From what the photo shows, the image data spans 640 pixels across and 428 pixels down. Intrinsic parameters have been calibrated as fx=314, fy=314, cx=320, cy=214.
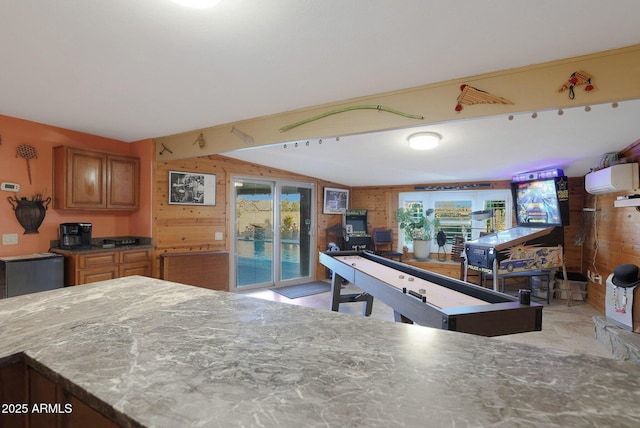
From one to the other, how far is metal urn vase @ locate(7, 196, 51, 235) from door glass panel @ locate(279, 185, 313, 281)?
332 centimetres

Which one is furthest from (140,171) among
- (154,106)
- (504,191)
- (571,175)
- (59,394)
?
(571,175)

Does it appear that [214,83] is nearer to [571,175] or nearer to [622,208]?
[622,208]

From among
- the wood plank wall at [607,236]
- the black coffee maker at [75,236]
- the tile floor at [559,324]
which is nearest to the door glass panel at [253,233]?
the tile floor at [559,324]

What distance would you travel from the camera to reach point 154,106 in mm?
2920

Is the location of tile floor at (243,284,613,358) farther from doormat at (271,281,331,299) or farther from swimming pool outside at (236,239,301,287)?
swimming pool outside at (236,239,301,287)

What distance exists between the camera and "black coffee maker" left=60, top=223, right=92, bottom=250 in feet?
11.8

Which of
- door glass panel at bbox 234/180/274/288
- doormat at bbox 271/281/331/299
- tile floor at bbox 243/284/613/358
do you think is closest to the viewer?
tile floor at bbox 243/284/613/358

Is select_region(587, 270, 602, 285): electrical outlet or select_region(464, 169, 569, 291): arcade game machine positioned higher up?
select_region(464, 169, 569, 291): arcade game machine

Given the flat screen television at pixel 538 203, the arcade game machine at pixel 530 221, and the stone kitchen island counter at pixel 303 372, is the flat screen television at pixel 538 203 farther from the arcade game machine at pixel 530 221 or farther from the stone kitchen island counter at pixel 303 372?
the stone kitchen island counter at pixel 303 372

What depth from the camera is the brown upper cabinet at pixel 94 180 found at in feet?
11.7

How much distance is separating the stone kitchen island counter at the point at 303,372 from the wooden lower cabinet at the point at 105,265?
2550mm

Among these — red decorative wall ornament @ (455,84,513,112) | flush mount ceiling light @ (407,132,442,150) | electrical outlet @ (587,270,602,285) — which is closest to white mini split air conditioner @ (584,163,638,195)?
electrical outlet @ (587,270,602,285)

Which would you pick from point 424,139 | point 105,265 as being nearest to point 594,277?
point 424,139

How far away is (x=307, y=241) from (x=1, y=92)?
4698 mm
